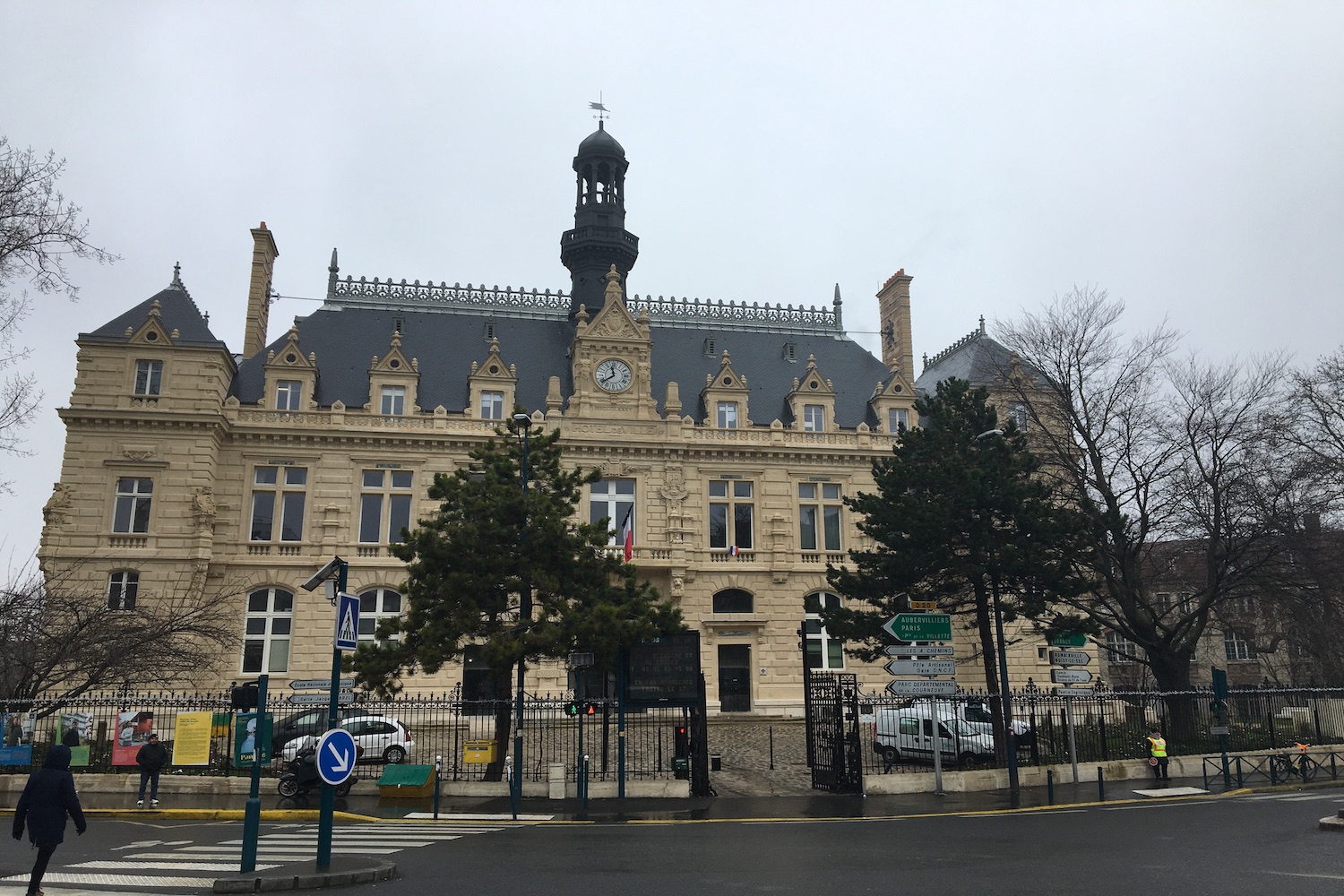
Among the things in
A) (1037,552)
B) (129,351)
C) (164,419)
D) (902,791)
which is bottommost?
(902,791)

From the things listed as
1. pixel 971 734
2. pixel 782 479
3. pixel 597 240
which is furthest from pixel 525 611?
pixel 597 240

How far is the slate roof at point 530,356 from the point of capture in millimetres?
43156

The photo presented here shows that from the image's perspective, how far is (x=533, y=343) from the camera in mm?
46625

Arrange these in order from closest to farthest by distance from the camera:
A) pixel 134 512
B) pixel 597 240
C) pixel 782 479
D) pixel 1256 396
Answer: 1. pixel 1256 396
2. pixel 134 512
3. pixel 782 479
4. pixel 597 240

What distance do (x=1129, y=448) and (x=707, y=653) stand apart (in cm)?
1874

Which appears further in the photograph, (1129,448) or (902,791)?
(1129,448)

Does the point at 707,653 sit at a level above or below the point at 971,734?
above

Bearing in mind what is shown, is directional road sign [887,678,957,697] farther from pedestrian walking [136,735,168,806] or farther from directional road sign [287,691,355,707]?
directional road sign [287,691,355,707]

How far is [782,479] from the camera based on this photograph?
44.2m

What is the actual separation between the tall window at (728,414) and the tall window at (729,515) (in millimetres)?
2616

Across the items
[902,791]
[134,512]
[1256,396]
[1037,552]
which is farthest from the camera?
[134,512]

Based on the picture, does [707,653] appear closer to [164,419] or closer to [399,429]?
[399,429]

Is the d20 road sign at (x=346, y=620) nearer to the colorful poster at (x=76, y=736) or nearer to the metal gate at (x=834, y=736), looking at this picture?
the colorful poster at (x=76, y=736)

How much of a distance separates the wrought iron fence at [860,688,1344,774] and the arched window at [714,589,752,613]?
45.8ft
